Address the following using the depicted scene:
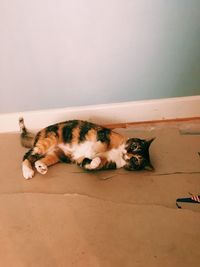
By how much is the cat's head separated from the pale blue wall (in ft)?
1.37

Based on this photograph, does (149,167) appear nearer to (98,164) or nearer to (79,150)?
(98,164)

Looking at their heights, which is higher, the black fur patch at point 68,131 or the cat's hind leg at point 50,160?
the black fur patch at point 68,131

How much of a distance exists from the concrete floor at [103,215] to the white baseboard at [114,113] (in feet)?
0.73

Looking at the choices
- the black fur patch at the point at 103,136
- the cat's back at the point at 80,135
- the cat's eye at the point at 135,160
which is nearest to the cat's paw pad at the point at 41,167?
the cat's back at the point at 80,135

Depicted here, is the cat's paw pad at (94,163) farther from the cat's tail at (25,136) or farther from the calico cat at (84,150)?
the cat's tail at (25,136)

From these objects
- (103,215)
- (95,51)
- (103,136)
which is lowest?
(103,215)

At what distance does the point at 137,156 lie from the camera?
1.43m

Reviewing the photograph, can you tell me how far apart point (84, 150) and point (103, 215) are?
15.1 inches

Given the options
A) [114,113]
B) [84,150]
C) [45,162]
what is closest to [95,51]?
[114,113]

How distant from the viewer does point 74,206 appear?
50.8 inches

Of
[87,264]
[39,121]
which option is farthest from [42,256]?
[39,121]

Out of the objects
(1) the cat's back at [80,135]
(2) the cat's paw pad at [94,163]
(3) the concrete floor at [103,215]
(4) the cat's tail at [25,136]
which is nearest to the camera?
(3) the concrete floor at [103,215]

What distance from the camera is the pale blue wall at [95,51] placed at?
1503 mm

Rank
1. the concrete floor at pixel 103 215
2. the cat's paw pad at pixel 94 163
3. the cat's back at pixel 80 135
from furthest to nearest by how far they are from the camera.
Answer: the cat's back at pixel 80 135 < the cat's paw pad at pixel 94 163 < the concrete floor at pixel 103 215
